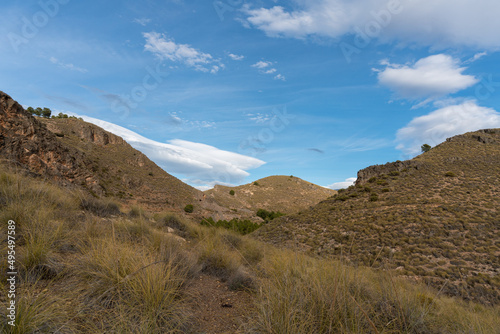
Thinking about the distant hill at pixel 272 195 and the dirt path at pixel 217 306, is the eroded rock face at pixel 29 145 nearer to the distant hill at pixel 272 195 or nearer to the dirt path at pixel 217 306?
the dirt path at pixel 217 306

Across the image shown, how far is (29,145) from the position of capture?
57.6 ft

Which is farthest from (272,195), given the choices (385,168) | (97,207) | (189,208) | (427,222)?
(97,207)

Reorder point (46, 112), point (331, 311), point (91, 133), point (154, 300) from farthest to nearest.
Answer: point (46, 112), point (91, 133), point (154, 300), point (331, 311)

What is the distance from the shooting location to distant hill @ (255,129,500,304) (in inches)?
599

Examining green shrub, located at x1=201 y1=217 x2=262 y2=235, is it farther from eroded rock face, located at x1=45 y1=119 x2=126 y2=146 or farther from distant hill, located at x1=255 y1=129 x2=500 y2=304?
eroded rock face, located at x1=45 y1=119 x2=126 y2=146

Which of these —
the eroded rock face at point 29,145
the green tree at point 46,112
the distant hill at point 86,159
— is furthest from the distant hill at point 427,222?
the green tree at point 46,112

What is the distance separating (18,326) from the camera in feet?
7.52

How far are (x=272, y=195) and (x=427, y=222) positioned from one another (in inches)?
2255

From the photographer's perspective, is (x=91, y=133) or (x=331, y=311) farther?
(x=91, y=133)

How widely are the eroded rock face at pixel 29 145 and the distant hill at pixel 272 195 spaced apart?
40.0m

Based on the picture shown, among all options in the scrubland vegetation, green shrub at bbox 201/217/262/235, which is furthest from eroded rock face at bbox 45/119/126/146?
the scrubland vegetation

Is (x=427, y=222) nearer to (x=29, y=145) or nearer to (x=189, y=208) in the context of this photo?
(x=29, y=145)


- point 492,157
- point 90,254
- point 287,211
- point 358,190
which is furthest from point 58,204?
point 287,211

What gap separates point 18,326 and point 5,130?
67.7 feet
